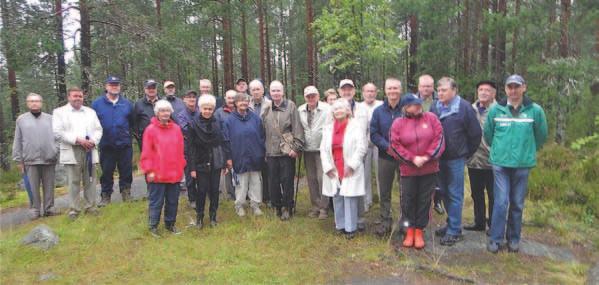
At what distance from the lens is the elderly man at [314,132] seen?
19.7 feet

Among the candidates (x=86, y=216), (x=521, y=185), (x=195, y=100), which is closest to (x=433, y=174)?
(x=521, y=185)

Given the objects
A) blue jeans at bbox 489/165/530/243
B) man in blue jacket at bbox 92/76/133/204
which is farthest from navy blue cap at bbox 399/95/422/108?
man in blue jacket at bbox 92/76/133/204

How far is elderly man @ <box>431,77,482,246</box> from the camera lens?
4879mm

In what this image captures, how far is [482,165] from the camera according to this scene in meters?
5.30

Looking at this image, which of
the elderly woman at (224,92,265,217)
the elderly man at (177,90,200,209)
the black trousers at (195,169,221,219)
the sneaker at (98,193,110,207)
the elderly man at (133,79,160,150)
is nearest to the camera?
the black trousers at (195,169,221,219)

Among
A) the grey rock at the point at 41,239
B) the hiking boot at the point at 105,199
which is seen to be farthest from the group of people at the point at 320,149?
the grey rock at the point at 41,239

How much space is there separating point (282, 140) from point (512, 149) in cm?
306

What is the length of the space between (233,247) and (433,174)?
2.68 m

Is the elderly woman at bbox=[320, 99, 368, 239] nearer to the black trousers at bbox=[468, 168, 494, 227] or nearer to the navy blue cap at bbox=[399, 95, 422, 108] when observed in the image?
the navy blue cap at bbox=[399, 95, 422, 108]

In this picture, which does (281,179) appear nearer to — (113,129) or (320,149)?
(320,149)

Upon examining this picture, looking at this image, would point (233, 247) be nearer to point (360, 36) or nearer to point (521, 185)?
point (521, 185)

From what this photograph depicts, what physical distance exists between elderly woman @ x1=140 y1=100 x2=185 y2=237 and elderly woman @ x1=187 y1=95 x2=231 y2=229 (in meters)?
0.18

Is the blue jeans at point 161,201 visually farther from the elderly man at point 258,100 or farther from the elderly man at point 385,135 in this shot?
the elderly man at point 385,135

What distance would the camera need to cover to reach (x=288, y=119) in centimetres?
604
